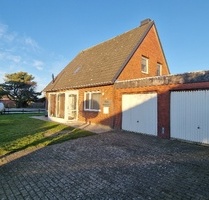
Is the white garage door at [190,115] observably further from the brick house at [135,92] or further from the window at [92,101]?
the window at [92,101]

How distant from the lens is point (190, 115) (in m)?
9.55

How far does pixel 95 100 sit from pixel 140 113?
4763mm

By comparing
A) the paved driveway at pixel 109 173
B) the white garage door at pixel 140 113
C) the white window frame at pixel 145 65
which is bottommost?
the paved driveway at pixel 109 173

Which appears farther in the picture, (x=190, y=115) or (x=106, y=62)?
(x=106, y=62)

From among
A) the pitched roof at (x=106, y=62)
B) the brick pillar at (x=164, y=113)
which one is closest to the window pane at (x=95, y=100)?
the pitched roof at (x=106, y=62)

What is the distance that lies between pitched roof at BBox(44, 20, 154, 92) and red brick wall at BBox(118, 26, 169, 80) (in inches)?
24.9

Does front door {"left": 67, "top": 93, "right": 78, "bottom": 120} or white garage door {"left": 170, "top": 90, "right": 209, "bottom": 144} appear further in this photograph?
front door {"left": 67, "top": 93, "right": 78, "bottom": 120}

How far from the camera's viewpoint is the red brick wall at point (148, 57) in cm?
1537

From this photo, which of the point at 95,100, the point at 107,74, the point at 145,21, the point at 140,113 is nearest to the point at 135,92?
the point at 140,113

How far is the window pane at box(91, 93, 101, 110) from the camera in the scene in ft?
51.0

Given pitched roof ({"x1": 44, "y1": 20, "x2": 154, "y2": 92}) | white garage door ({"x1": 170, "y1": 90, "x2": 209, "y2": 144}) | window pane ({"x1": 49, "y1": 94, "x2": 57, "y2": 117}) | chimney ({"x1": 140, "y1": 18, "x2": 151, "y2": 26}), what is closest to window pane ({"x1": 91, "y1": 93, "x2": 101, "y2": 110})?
pitched roof ({"x1": 44, "y1": 20, "x2": 154, "y2": 92})

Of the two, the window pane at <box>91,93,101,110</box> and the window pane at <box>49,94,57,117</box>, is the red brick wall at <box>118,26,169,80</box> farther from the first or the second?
the window pane at <box>49,94,57,117</box>

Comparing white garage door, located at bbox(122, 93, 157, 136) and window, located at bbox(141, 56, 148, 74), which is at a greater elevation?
window, located at bbox(141, 56, 148, 74)

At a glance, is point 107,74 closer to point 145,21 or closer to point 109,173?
point 145,21
